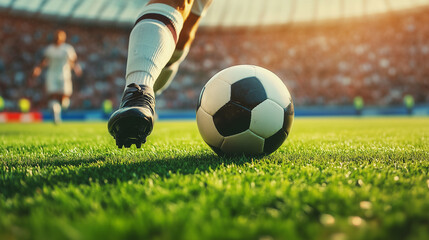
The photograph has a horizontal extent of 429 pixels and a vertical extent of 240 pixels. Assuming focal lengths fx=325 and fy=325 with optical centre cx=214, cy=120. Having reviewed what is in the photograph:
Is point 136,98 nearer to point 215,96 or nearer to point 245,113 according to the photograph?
point 215,96

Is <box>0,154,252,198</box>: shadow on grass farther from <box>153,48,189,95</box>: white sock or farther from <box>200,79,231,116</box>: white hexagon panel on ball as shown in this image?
<box>153,48,189,95</box>: white sock

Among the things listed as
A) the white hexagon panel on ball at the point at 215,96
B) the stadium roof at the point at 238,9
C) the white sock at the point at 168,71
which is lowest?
the white hexagon panel on ball at the point at 215,96

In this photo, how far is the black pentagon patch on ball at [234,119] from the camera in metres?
1.71

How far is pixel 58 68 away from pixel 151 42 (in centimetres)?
691

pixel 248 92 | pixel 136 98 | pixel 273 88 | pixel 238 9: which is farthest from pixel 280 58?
pixel 136 98

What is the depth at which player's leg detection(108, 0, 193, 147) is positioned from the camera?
1.51 m

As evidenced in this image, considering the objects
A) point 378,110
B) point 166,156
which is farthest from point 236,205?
point 378,110

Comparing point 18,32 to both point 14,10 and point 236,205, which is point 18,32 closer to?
point 14,10

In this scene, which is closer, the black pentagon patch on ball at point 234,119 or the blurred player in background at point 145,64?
the blurred player in background at point 145,64

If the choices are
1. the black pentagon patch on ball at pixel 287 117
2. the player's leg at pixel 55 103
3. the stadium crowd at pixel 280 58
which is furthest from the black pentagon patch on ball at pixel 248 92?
the stadium crowd at pixel 280 58

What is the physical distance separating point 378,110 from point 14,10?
19.5 metres

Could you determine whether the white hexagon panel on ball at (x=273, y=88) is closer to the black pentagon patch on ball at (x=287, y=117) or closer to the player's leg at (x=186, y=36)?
the black pentagon patch on ball at (x=287, y=117)

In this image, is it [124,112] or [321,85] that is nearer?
[124,112]

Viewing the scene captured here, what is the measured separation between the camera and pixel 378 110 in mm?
16234
